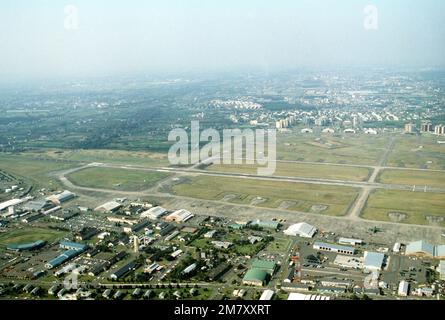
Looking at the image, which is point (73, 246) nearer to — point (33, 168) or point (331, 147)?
point (33, 168)

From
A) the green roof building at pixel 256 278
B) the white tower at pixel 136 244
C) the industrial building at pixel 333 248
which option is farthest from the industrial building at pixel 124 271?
the industrial building at pixel 333 248

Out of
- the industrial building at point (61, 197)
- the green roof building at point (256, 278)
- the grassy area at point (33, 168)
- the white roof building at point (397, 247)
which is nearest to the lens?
the green roof building at point (256, 278)

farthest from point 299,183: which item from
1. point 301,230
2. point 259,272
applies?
point 259,272

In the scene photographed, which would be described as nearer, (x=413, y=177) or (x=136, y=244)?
(x=136, y=244)


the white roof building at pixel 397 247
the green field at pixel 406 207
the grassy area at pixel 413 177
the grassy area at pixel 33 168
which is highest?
the grassy area at pixel 33 168

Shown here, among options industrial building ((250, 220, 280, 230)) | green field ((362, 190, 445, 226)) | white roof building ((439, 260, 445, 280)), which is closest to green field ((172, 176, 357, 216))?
green field ((362, 190, 445, 226))

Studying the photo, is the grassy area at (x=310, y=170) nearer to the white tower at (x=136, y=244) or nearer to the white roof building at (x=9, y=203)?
the white roof building at (x=9, y=203)
